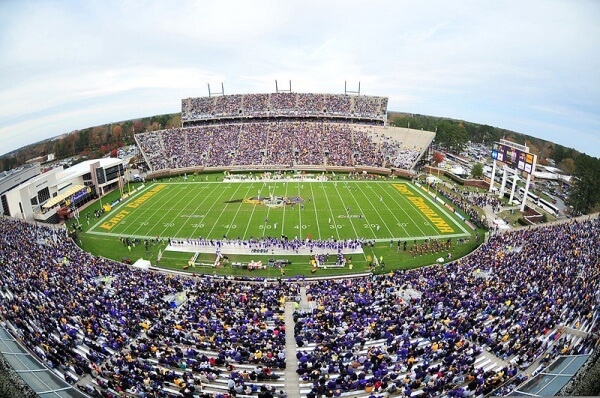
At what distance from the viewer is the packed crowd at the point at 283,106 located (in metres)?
72.8

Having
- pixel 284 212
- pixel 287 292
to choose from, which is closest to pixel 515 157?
pixel 284 212

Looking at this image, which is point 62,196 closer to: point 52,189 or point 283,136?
point 52,189

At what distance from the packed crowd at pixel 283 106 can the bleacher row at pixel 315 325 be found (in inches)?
2031

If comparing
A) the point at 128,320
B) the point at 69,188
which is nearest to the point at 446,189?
the point at 128,320

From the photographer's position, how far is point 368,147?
6219 centimetres

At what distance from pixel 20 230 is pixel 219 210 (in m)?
17.3

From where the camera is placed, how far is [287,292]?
22.5m

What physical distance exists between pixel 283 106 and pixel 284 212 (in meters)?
39.3

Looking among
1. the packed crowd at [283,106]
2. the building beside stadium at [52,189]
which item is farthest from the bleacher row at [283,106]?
the building beside stadium at [52,189]

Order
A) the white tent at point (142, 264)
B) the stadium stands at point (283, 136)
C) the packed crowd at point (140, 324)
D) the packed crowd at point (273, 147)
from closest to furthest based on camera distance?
1. the packed crowd at point (140, 324)
2. the white tent at point (142, 264)
3. the packed crowd at point (273, 147)
4. the stadium stands at point (283, 136)

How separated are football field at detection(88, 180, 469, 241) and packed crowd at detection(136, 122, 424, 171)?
28.3 ft

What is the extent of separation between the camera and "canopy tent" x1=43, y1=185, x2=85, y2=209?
3794cm

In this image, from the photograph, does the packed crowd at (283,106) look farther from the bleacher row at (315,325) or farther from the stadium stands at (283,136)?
the bleacher row at (315,325)

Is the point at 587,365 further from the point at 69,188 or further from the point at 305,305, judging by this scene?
the point at 69,188
